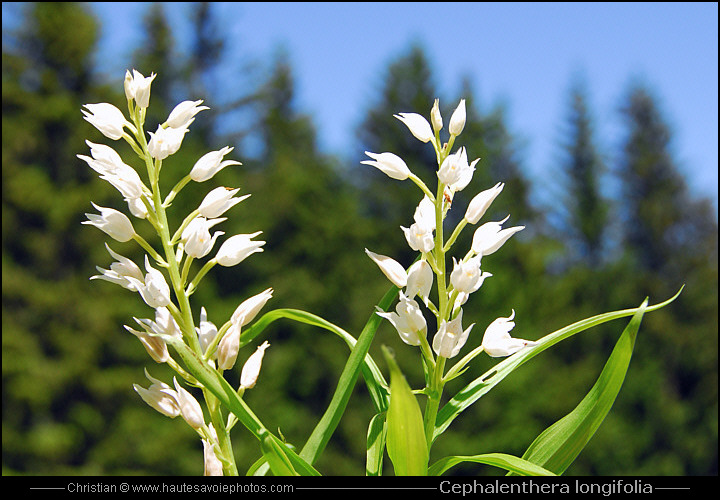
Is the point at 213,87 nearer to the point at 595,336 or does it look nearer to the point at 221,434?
the point at 595,336

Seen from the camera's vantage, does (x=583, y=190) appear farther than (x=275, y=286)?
Yes

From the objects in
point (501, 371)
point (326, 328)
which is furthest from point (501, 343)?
point (326, 328)

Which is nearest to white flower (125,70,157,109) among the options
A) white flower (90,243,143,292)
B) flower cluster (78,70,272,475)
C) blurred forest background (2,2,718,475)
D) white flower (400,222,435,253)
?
flower cluster (78,70,272,475)

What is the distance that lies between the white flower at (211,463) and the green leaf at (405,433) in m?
0.11

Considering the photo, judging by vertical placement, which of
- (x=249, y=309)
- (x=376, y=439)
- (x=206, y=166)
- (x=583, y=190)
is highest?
(x=583, y=190)

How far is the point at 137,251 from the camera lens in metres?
7.32

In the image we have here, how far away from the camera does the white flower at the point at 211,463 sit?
436 mm

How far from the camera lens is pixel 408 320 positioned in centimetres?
45

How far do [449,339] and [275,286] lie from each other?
7.82 m

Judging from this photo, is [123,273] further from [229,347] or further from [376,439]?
[376,439]

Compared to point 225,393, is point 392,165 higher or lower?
higher

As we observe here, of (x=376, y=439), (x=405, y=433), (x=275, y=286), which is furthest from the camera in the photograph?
(x=275, y=286)

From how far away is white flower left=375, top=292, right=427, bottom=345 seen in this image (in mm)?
446

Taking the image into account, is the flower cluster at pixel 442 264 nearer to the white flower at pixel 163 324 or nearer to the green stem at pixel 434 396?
the green stem at pixel 434 396
